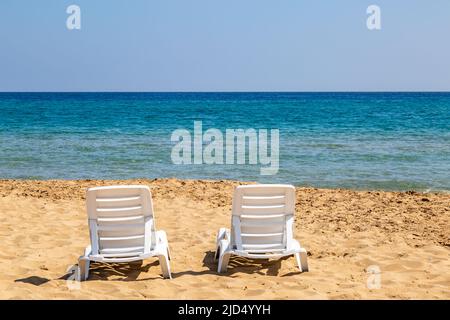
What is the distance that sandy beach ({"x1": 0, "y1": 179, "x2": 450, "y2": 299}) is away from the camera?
5379 millimetres

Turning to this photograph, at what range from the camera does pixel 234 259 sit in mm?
6621

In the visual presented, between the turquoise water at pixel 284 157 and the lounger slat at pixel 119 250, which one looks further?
the turquoise water at pixel 284 157

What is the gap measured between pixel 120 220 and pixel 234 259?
159 cm

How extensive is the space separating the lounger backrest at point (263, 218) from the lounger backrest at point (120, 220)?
0.96 meters

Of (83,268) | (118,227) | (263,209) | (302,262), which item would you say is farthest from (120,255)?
(302,262)

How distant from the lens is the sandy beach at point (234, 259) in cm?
538

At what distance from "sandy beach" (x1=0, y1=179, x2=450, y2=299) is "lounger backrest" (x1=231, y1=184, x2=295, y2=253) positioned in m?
0.33

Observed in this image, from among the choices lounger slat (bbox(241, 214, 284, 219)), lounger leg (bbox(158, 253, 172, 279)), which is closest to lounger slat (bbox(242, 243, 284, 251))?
lounger slat (bbox(241, 214, 284, 219))

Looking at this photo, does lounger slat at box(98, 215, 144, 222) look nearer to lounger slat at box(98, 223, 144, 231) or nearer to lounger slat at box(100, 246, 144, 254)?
lounger slat at box(98, 223, 144, 231)

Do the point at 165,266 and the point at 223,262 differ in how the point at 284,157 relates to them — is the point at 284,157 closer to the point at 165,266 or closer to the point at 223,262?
the point at 223,262

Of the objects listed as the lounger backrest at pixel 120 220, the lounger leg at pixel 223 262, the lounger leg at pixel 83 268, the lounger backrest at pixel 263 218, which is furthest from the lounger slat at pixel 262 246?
the lounger leg at pixel 83 268

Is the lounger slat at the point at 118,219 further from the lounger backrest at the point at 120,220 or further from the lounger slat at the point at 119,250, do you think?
the lounger slat at the point at 119,250
